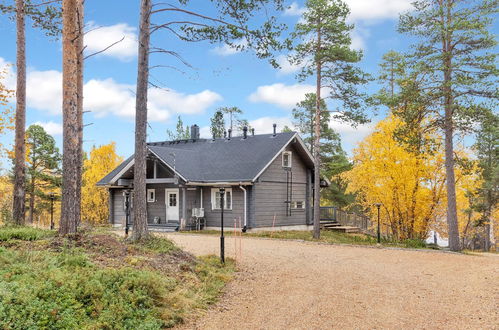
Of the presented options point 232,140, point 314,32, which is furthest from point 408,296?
point 232,140

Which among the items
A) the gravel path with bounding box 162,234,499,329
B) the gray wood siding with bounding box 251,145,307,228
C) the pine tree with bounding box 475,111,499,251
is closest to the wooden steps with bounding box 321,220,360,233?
the gray wood siding with bounding box 251,145,307,228

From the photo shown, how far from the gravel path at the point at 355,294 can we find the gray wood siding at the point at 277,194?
918 centimetres

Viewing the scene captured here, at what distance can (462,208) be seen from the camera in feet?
101

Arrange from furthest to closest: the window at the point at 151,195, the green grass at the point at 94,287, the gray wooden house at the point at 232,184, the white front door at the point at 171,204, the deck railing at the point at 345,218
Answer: the deck railing at the point at 345,218, the window at the point at 151,195, the white front door at the point at 171,204, the gray wooden house at the point at 232,184, the green grass at the point at 94,287

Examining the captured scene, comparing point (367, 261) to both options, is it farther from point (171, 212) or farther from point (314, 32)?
point (171, 212)

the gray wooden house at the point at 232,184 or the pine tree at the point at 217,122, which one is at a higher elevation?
the pine tree at the point at 217,122

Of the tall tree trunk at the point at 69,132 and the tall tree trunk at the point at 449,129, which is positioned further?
the tall tree trunk at the point at 449,129

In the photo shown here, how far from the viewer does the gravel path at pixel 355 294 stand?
6.85 meters

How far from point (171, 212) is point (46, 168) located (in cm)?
1521

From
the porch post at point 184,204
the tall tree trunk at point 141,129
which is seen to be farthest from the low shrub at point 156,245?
the porch post at point 184,204

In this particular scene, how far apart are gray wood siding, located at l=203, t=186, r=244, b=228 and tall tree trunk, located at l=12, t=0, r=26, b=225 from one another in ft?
37.8

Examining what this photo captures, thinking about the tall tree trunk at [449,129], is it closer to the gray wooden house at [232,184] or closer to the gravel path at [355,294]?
the gravel path at [355,294]

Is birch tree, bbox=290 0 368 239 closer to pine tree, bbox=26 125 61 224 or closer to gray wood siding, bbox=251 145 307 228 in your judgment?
gray wood siding, bbox=251 145 307 228

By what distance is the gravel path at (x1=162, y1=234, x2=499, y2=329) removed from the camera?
685cm
